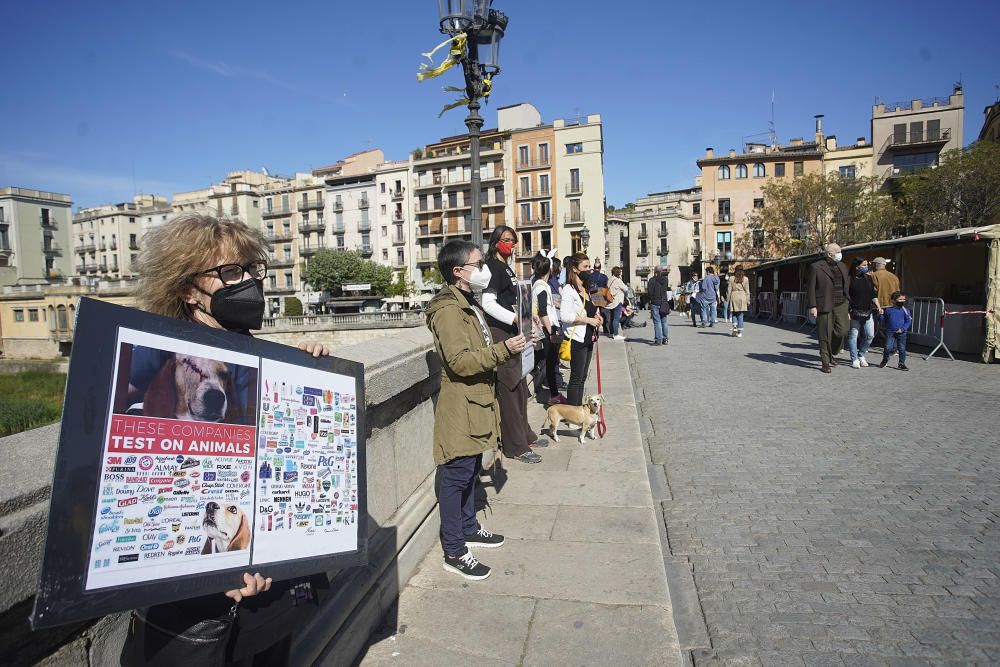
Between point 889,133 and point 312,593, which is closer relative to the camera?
point 312,593

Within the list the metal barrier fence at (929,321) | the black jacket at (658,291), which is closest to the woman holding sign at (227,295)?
the metal barrier fence at (929,321)

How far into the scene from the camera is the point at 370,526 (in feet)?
10.6

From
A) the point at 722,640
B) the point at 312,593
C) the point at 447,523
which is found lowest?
the point at 722,640

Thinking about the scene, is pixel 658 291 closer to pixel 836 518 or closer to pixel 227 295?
pixel 836 518

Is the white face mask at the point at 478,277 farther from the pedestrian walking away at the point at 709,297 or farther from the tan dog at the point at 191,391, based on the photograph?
the pedestrian walking away at the point at 709,297

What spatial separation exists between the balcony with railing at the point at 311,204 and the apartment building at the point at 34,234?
37308mm

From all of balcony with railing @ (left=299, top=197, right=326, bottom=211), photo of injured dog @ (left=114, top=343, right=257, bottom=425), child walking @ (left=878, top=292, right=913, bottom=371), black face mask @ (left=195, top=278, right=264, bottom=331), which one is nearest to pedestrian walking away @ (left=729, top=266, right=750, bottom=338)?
child walking @ (left=878, top=292, right=913, bottom=371)

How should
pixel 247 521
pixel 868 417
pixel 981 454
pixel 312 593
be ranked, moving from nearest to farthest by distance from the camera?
pixel 247 521 → pixel 312 593 → pixel 981 454 → pixel 868 417

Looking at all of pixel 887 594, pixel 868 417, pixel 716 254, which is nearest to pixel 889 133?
pixel 716 254

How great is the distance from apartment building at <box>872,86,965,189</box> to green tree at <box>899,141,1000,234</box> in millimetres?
18633

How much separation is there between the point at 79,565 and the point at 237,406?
51 cm

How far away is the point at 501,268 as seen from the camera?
5.45 metres

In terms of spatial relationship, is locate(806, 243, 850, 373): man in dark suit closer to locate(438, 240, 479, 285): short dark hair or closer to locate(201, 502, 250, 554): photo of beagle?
locate(438, 240, 479, 285): short dark hair

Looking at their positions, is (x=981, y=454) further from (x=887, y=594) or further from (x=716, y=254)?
(x=716, y=254)
